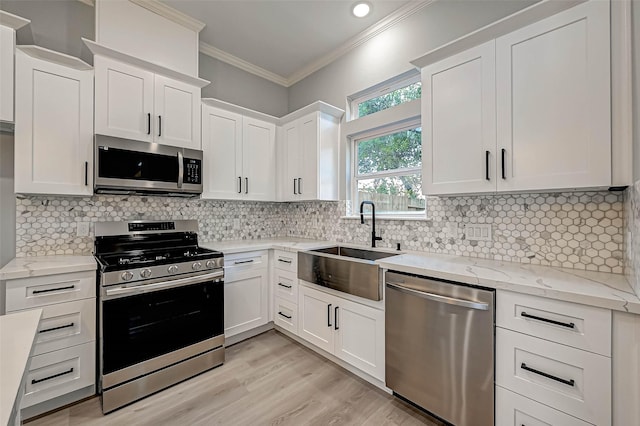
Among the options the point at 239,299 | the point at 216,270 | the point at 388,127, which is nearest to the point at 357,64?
the point at 388,127

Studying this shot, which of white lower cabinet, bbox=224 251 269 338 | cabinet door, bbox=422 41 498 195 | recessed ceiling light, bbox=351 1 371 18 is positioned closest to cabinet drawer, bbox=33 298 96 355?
white lower cabinet, bbox=224 251 269 338

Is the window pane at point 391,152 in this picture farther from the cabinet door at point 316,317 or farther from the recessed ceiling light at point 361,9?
the cabinet door at point 316,317

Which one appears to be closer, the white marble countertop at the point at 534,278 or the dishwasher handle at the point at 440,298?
the white marble countertop at the point at 534,278

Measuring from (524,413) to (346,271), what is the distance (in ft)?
3.99

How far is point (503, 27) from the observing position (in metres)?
1.61

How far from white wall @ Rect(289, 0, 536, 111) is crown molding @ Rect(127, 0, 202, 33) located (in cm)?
137

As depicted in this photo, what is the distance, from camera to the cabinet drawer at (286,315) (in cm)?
264

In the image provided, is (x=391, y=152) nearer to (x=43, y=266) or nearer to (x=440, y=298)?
(x=440, y=298)

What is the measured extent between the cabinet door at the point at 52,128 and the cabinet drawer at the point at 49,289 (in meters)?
0.63

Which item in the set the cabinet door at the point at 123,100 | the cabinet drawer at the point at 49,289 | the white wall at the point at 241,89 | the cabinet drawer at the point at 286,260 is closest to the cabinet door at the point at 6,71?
the cabinet door at the point at 123,100

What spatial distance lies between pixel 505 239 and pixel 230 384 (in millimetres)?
2262

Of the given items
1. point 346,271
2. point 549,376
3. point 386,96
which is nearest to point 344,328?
point 346,271

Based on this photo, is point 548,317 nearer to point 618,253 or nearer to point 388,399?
point 618,253

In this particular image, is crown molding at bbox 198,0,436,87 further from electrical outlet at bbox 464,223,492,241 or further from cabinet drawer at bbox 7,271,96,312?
cabinet drawer at bbox 7,271,96,312
